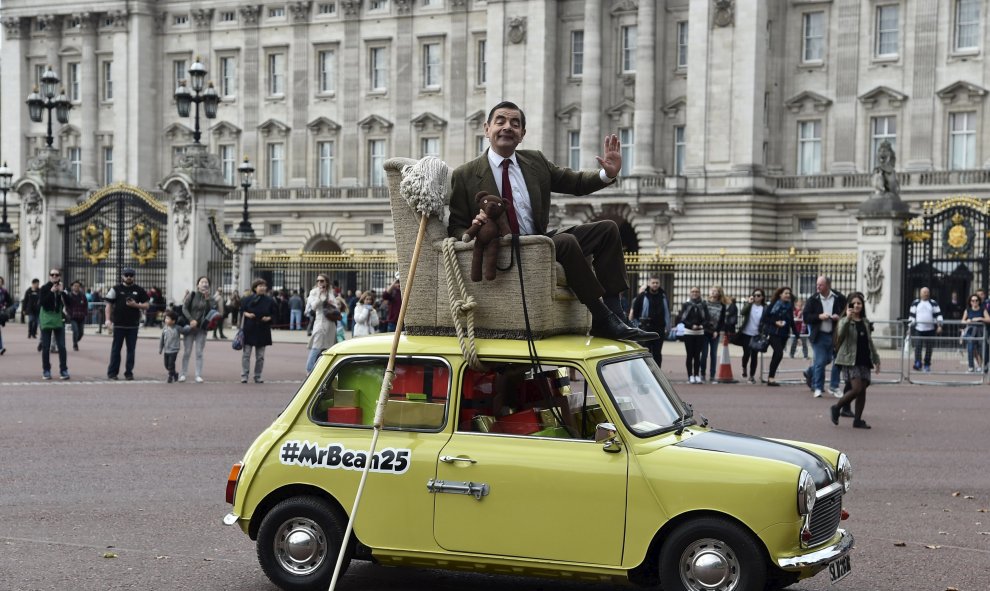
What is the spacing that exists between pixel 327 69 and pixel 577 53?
13356mm

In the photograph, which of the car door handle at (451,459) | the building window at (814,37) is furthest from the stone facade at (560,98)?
the car door handle at (451,459)

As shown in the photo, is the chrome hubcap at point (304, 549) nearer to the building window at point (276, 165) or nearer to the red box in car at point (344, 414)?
the red box in car at point (344, 414)

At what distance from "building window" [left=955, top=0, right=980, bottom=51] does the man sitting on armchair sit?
156 feet

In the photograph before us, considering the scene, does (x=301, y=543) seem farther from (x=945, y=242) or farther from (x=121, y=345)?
(x=945, y=242)

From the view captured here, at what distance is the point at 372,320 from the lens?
891 inches

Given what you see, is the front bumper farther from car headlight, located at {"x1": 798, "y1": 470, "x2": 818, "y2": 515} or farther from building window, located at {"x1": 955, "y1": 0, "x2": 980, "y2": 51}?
building window, located at {"x1": 955, "y1": 0, "x2": 980, "y2": 51}

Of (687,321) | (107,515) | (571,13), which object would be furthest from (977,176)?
(107,515)

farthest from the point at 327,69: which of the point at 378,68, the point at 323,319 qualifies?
the point at 323,319

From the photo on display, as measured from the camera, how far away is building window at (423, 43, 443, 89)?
6488cm

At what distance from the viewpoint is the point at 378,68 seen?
66.7m

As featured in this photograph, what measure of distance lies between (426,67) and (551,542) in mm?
58845

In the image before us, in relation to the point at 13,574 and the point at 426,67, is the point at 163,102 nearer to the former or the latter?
the point at 426,67

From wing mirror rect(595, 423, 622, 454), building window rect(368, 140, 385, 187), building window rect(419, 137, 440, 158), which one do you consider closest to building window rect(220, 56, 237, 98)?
building window rect(368, 140, 385, 187)

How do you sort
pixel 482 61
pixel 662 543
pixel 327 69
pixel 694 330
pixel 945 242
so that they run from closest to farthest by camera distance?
pixel 662 543
pixel 694 330
pixel 945 242
pixel 482 61
pixel 327 69
